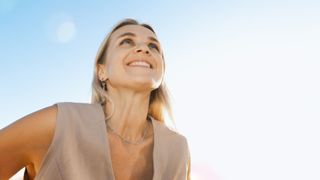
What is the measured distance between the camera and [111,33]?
380 cm

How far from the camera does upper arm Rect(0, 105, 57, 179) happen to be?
2.81 meters

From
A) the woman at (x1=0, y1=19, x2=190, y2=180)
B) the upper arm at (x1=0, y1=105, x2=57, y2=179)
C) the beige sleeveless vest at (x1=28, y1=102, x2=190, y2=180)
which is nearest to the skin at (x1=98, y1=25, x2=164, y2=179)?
the woman at (x1=0, y1=19, x2=190, y2=180)

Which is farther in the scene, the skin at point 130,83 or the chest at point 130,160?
the skin at point 130,83

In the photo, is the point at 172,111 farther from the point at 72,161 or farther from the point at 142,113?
the point at 72,161

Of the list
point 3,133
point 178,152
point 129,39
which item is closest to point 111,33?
point 129,39

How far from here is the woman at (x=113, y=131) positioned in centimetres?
287

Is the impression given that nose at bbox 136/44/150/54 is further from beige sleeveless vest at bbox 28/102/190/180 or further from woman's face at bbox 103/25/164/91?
beige sleeveless vest at bbox 28/102/190/180

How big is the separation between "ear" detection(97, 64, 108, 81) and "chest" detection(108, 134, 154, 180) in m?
0.57

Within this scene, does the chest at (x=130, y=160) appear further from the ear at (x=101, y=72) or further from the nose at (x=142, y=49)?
the nose at (x=142, y=49)

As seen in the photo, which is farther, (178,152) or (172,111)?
(172,111)

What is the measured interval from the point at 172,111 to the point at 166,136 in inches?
18.0

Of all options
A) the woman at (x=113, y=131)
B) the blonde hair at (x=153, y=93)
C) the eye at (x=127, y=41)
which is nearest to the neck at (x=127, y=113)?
the woman at (x=113, y=131)

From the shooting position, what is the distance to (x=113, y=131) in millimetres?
3398

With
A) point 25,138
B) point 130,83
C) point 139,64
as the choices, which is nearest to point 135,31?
point 139,64
